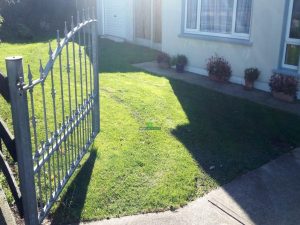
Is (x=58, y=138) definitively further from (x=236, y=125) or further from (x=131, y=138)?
(x=236, y=125)

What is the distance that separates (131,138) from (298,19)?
16.0 feet

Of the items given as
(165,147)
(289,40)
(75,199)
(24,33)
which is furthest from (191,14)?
(24,33)

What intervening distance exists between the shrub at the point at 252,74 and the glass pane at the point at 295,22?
1159 mm

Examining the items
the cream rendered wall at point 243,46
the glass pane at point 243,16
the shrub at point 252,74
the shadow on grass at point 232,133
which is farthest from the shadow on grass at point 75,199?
the glass pane at point 243,16

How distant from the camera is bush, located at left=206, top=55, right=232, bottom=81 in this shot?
30.4ft

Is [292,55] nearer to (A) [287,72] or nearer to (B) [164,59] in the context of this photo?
(A) [287,72]

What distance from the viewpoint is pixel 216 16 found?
9.72 meters

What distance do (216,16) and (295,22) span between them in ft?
8.23

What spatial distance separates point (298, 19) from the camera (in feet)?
25.2

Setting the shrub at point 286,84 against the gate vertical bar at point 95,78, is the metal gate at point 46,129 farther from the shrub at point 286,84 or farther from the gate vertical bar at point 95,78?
the shrub at point 286,84

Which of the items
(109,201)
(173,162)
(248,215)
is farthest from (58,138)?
(248,215)

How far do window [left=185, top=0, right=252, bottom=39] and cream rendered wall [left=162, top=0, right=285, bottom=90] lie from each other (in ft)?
0.93

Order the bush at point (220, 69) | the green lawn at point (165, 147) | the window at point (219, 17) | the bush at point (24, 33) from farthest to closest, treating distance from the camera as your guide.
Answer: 1. the bush at point (24, 33)
2. the bush at point (220, 69)
3. the window at point (219, 17)
4. the green lawn at point (165, 147)

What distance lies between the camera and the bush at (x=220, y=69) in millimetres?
9273
